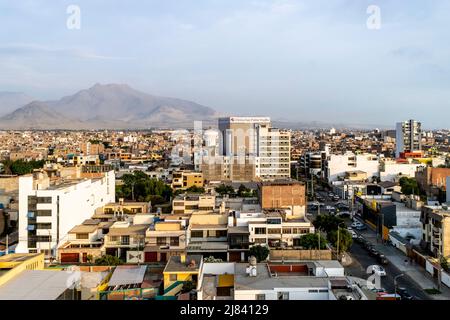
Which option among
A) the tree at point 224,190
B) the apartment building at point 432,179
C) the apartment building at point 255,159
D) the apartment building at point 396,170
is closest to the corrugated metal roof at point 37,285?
the tree at point 224,190

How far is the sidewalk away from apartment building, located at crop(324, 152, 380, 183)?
8.40 m

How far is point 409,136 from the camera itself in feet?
82.5

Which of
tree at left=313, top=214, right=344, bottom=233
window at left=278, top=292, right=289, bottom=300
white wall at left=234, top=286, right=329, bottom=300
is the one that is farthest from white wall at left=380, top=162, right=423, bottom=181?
window at left=278, top=292, right=289, bottom=300

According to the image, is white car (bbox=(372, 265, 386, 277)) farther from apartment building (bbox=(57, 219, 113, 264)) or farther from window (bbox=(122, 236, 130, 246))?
apartment building (bbox=(57, 219, 113, 264))

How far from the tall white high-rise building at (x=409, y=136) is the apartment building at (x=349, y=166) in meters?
8.84

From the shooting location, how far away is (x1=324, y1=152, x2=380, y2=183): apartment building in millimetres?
16734

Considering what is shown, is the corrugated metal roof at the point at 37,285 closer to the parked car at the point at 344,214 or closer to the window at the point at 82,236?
the window at the point at 82,236

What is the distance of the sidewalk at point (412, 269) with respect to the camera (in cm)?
579

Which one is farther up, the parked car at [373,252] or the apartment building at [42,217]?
the apartment building at [42,217]

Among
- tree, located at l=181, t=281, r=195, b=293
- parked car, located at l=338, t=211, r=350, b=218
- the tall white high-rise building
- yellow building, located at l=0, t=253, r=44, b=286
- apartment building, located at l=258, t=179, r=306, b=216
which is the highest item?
the tall white high-rise building

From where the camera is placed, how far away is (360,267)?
6828mm

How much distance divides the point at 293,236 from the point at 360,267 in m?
1.08
